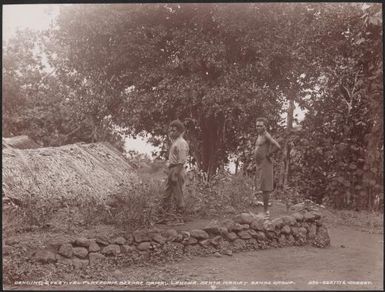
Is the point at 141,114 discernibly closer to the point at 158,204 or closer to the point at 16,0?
the point at 158,204

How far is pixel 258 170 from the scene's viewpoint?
7000 mm

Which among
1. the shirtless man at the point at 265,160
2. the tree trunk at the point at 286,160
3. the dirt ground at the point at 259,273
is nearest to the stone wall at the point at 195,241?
the dirt ground at the point at 259,273

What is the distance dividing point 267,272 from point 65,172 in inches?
151

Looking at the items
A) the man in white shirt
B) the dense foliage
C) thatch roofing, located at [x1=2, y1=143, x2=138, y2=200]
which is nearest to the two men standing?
the man in white shirt

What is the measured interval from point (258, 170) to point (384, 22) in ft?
8.87

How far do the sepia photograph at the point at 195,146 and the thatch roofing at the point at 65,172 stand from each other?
3 centimetres

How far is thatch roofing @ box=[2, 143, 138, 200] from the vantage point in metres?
6.83

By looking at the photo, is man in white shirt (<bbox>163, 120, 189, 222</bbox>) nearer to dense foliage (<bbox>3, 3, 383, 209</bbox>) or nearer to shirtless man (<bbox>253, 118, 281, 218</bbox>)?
shirtless man (<bbox>253, 118, 281, 218</bbox>)

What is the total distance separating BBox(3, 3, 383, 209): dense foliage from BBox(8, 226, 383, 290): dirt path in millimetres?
2181

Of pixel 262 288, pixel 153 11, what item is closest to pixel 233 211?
pixel 262 288

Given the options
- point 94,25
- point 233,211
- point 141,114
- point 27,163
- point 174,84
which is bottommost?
point 233,211

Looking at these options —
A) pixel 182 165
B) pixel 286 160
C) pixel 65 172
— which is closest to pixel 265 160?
pixel 182 165

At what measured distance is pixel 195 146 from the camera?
886 cm

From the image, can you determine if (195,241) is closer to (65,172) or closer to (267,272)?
(267,272)
